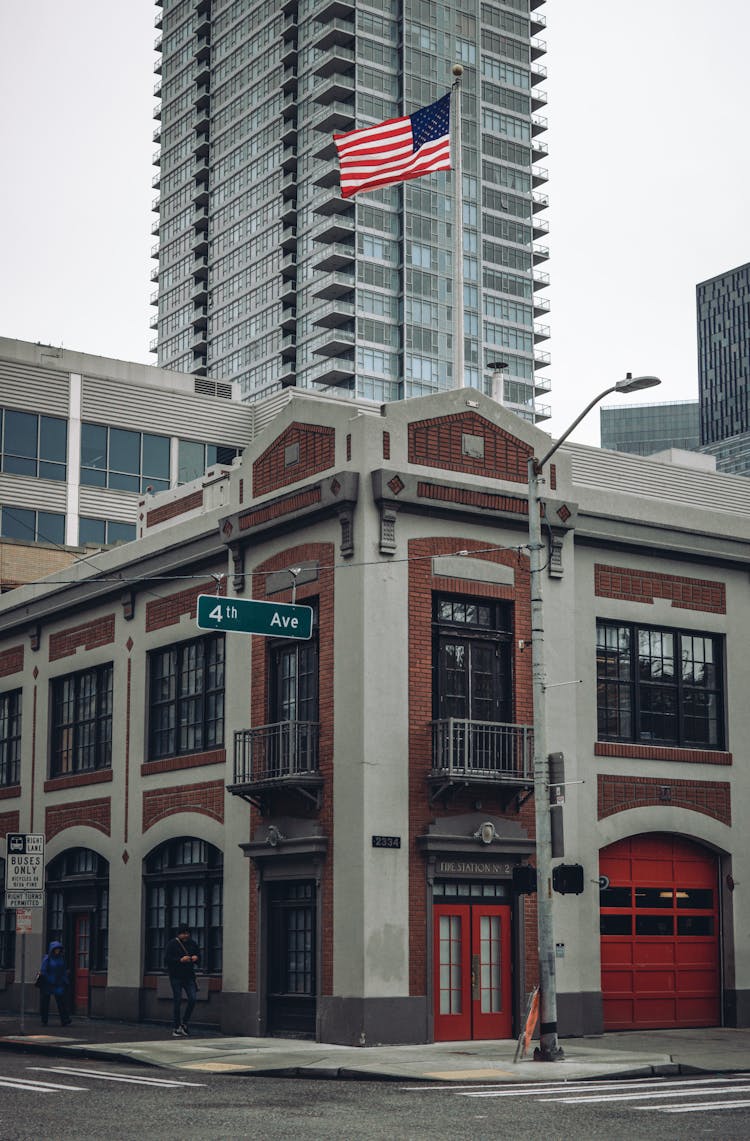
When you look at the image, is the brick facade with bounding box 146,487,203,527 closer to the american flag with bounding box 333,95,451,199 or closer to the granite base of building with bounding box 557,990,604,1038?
the american flag with bounding box 333,95,451,199

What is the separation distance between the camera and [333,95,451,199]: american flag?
2800 cm

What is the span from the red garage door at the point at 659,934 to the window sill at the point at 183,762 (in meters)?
7.34

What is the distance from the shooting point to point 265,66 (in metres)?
132

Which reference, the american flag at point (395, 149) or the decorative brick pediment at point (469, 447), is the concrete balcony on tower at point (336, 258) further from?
the decorative brick pediment at point (469, 447)

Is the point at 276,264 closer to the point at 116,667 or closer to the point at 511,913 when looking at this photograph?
the point at 116,667

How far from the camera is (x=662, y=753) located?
28.8 meters

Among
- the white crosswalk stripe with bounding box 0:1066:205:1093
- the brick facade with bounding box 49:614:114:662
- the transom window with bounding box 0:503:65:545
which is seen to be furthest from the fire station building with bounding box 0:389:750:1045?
the transom window with bounding box 0:503:65:545

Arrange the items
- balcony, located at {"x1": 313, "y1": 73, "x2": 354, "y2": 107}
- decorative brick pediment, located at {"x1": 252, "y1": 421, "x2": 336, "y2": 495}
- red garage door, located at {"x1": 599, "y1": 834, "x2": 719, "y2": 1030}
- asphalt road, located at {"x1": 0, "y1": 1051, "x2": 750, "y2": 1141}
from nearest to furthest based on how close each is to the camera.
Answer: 1. asphalt road, located at {"x1": 0, "y1": 1051, "x2": 750, "y2": 1141}
2. decorative brick pediment, located at {"x1": 252, "y1": 421, "x2": 336, "y2": 495}
3. red garage door, located at {"x1": 599, "y1": 834, "x2": 719, "y2": 1030}
4. balcony, located at {"x1": 313, "y1": 73, "x2": 354, "y2": 107}

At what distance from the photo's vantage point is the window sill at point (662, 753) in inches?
1108

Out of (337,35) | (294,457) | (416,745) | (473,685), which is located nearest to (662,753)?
(473,685)

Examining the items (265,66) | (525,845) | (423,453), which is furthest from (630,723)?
(265,66)

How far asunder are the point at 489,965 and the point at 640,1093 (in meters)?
7.90

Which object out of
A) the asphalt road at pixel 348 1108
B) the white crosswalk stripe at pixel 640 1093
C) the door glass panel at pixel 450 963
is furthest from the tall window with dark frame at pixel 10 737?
the white crosswalk stripe at pixel 640 1093

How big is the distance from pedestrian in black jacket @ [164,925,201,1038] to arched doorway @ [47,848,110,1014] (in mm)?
5993
